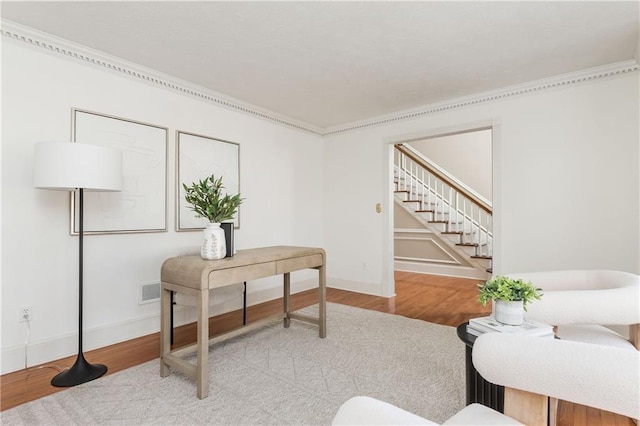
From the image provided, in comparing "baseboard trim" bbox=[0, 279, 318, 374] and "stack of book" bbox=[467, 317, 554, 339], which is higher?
"stack of book" bbox=[467, 317, 554, 339]

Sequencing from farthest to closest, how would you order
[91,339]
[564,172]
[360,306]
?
1. [360,306]
2. [564,172]
3. [91,339]

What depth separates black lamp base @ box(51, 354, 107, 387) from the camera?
2140 mm

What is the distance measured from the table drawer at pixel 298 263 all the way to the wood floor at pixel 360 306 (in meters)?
1.05

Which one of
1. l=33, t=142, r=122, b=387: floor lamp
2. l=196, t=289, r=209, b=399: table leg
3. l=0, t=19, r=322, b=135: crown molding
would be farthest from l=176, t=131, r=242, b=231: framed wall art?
l=196, t=289, r=209, b=399: table leg

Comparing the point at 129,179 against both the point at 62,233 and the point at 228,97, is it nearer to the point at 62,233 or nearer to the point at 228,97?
the point at 62,233

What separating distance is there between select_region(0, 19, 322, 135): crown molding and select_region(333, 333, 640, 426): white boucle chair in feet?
10.4

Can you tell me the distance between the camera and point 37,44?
7.97ft

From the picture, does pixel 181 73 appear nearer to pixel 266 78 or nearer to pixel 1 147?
pixel 266 78

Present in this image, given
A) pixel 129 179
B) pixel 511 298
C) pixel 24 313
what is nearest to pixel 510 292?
pixel 511 298

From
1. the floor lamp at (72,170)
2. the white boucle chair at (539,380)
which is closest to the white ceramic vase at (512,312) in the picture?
the white boucle chair at (539,380)

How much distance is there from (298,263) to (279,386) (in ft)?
3.11

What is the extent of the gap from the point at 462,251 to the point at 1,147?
611 centimetres

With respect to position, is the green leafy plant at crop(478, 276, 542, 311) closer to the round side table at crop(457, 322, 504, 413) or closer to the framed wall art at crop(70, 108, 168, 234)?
the round side table at crop(457, 322, 504, 413)

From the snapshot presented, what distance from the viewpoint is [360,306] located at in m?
4.00
